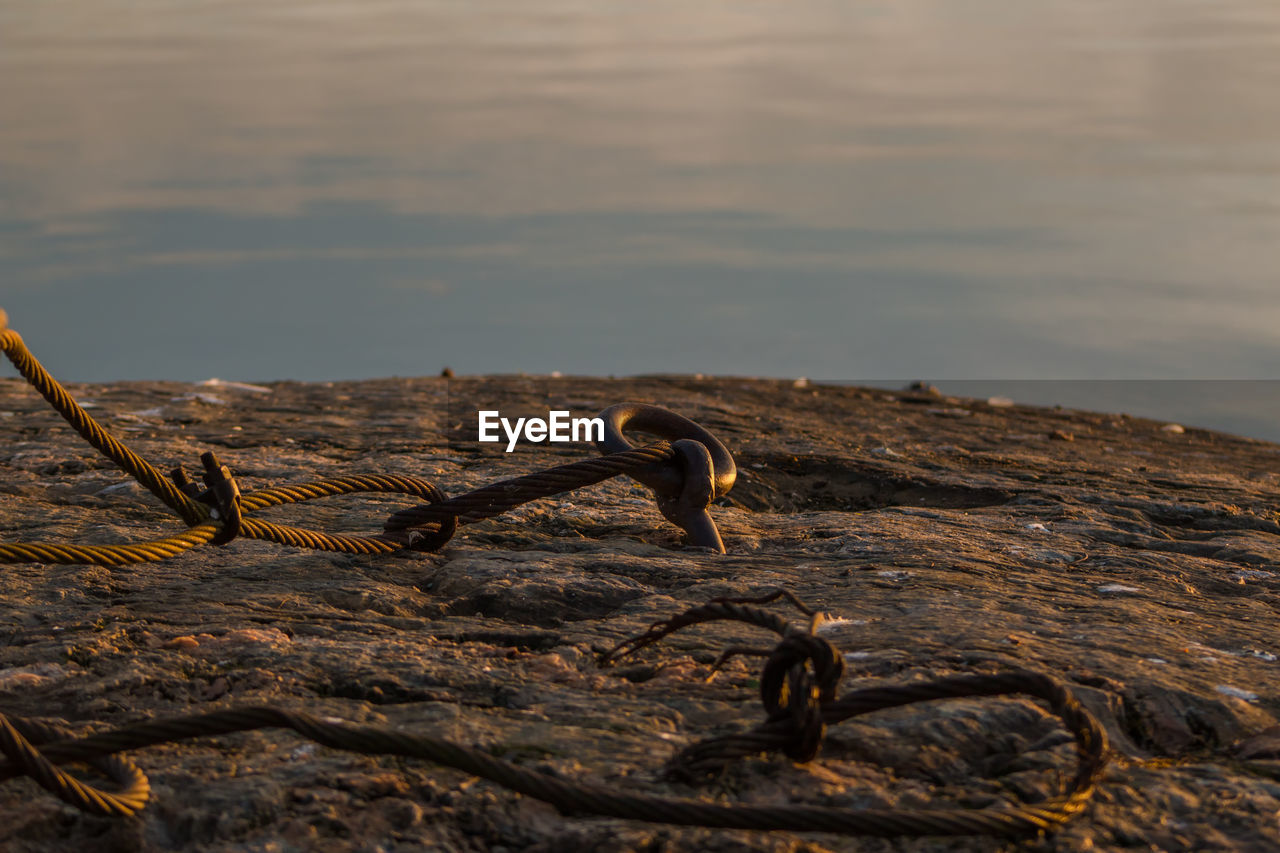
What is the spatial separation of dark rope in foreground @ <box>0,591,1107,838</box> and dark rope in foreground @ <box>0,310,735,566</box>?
0.73m

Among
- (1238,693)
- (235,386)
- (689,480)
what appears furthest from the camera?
(235,386)

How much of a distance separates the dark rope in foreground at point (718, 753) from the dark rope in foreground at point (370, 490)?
73 centimetres

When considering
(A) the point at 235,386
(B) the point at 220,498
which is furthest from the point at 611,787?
(A) the point at 235,386

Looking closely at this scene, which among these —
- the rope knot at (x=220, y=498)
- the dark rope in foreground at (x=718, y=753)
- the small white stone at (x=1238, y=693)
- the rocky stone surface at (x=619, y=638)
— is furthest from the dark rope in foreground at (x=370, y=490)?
the small white stone at (x=1238, y=693)

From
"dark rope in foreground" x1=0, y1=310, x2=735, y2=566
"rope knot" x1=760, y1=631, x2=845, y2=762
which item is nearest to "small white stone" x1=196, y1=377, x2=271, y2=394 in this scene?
"dark rope in foreground" x1=0, y1=310, x2=735, y2=566

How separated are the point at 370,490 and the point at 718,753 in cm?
165

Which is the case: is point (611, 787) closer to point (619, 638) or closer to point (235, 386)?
point (619, 638)

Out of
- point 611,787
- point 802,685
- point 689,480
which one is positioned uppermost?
point 689,480

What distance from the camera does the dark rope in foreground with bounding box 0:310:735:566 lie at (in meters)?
2.27

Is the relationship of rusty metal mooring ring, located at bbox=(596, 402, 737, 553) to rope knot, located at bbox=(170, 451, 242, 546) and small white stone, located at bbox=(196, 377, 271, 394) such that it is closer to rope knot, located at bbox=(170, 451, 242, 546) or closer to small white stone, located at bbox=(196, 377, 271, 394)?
rope knot, located at bbox=(170, 451, 242, 546)

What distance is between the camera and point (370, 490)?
292cm

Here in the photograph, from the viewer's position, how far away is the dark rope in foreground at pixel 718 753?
1.39 metres

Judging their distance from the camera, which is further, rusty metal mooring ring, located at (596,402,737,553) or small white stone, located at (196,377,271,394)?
small white stone, located at (196,377,271,394)

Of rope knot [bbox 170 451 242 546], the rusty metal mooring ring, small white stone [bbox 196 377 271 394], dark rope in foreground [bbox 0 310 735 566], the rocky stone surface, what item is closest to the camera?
the rocky stone surface
